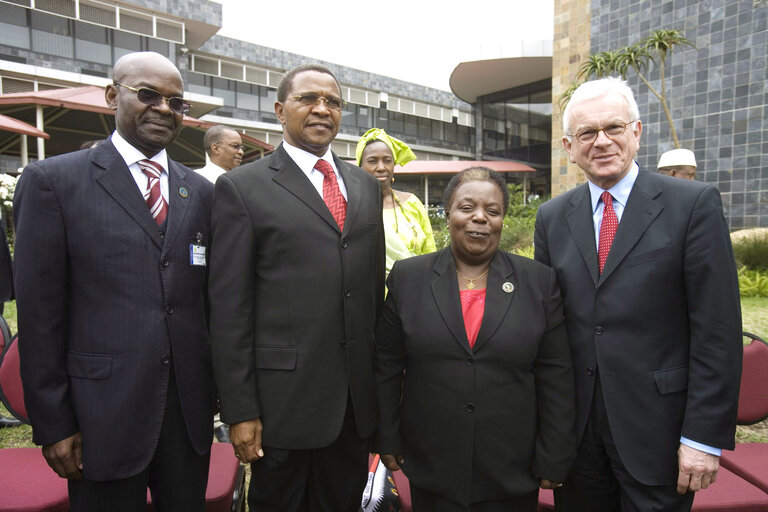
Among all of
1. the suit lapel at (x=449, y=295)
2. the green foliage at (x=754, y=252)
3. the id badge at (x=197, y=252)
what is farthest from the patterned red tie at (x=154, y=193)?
the green foliage at (x=754, y=252)

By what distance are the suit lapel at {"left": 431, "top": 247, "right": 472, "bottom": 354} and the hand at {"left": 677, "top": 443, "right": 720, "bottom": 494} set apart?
2.69 feet

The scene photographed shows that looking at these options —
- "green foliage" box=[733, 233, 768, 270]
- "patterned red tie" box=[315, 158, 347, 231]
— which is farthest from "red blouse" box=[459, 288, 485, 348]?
"green foliage" box=[733, 233, 768, 270]

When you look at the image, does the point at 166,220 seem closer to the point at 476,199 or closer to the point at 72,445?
the point at 72,445

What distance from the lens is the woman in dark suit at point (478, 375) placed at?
1.84m

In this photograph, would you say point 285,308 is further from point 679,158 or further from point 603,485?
point 679,158

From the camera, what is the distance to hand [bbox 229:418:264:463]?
180 cm

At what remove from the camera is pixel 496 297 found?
6.27 ft

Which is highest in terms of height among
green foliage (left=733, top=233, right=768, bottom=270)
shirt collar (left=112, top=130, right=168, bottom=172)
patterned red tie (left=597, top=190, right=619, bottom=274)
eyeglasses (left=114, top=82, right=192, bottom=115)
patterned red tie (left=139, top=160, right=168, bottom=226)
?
eyeglasses (left=114, top=82, right=192, bottom=115)

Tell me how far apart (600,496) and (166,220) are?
6.45 feet

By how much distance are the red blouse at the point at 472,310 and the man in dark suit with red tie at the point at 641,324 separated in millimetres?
335

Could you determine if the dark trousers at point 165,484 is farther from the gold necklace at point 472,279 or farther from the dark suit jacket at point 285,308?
the gold necklace at point 472,279

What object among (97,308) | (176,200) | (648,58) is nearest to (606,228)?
(176,200)

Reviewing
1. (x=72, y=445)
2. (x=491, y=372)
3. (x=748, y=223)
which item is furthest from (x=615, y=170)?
(x=748, y=223)

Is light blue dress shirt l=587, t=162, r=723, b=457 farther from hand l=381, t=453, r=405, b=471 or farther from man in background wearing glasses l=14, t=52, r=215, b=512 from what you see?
man in background wearing glasses l=14, t=52, r=215, b=512
